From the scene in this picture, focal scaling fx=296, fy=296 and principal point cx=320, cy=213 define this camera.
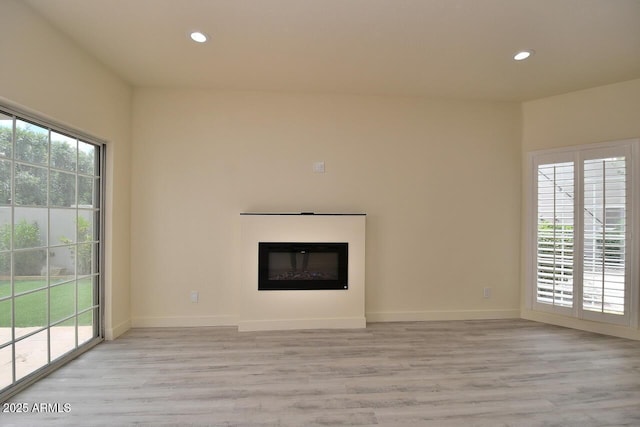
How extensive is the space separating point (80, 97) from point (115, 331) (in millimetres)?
2305

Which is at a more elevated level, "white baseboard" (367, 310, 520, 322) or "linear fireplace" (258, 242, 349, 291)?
"linear fireplace" (258, 242, 349, 291)

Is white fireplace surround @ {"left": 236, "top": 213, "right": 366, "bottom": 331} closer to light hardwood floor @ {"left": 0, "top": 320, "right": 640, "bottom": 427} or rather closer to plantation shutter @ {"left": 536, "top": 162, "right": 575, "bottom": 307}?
light hardwood floor @ {"left": 0, "top": 320, "right": 640, "bottom": 427}

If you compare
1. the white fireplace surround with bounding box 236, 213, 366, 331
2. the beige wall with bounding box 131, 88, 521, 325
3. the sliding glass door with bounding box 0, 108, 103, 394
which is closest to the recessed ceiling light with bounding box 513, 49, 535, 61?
the beige wall with bounding box 131, 88, 521, 325

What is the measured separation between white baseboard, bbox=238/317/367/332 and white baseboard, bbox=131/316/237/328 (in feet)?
0.94

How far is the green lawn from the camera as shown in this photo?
6.76ft

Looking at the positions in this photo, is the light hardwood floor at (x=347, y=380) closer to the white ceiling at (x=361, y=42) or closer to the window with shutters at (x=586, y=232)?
the window with shutters at (x=586, y=232)

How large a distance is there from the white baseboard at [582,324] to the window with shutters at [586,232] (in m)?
0.07

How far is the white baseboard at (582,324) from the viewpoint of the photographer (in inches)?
125

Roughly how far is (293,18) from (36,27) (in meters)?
1.86

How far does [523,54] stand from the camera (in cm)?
270

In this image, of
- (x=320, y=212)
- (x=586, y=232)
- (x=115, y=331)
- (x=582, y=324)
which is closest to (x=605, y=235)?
(x=586, y=232)

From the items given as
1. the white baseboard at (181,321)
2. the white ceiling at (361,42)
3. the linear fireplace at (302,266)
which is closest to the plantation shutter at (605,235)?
the white ceiling at (361,42)

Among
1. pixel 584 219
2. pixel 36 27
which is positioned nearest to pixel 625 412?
pixel 584 219

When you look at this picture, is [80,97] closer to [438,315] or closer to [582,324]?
[438,315]
